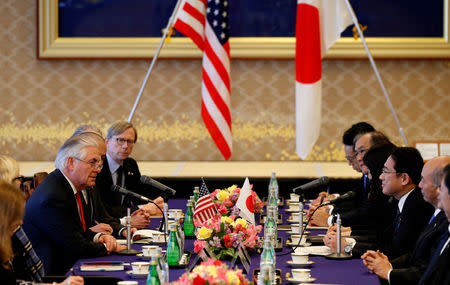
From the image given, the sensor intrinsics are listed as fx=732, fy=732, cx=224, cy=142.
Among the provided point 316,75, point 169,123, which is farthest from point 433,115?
point 169,123

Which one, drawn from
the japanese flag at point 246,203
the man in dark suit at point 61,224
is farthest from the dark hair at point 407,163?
the man in dark suit at point 61,224

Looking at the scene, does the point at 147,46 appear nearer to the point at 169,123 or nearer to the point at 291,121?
the point at 169,123

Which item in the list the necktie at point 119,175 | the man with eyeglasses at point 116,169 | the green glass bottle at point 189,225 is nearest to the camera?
the green glass bottle at point 189,225

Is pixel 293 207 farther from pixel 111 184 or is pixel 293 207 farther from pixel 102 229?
pixel 102 229

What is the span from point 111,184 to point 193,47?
3028 mm

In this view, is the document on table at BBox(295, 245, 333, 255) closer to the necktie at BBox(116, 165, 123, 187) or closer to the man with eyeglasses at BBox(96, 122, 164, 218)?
the man with eyeglasses at BBox(96, 122, 164, 218)

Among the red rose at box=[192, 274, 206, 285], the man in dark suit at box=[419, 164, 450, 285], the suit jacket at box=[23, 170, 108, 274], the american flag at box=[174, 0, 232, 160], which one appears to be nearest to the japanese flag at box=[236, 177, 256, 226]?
the suit jacket at box=[23, 170, 108, 274]

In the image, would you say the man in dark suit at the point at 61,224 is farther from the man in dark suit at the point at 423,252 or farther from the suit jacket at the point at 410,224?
the suit jacket at the point at 410,224

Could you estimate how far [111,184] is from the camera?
20.7 feet

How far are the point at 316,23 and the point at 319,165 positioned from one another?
1.91 meters

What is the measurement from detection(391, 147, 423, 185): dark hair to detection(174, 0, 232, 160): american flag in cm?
357

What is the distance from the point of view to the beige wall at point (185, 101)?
8914mm

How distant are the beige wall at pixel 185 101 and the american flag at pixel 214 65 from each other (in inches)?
46.3

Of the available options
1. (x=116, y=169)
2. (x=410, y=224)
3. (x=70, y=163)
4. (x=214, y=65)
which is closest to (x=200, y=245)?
(x=70, y=163)
